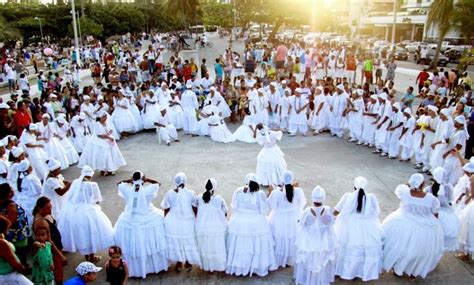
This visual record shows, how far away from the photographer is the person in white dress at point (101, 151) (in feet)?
34.9

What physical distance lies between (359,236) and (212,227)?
82.4 inches

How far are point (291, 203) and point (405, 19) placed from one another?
5542cm

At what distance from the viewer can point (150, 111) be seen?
14.3 m

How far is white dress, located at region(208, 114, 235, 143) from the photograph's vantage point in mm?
13656

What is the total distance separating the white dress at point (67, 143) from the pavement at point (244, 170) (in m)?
0.35

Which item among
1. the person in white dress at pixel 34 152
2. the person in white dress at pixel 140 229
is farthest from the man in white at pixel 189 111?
the person in white dress at pixel 140 229

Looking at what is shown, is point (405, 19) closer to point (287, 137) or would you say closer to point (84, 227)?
point (287, 137)

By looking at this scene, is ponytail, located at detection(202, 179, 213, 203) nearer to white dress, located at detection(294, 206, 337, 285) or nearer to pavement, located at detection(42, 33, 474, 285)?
pavement, located at detection(42, 33, 474, 285)

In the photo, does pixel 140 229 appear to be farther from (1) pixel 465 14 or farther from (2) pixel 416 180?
(1) pixel 465 14

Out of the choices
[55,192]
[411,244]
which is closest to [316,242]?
[411,244]

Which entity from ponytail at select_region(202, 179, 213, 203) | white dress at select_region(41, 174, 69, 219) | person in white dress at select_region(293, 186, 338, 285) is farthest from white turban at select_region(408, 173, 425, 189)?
white dress at select_region(41, 174, 69, 219)

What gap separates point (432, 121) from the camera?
1030 cm

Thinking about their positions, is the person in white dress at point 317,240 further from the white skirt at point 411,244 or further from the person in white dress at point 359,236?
the white skirt at point 411,244

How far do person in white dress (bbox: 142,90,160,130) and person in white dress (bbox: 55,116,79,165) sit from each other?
2960 millimetres
